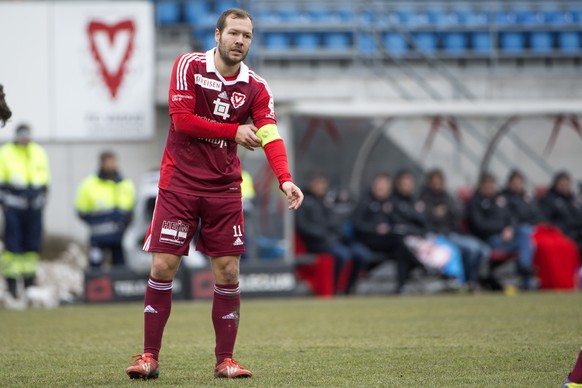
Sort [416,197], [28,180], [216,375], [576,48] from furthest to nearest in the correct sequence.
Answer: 1. [576,48]
2. [416,197]
3. [28,180]
4. [216,375]

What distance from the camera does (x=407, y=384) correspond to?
216 inches

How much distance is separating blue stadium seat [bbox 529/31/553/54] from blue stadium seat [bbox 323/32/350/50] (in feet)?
→ 11.7

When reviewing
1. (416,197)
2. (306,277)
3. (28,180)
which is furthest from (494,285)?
(28,180)

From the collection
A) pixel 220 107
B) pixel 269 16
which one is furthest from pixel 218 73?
pixel 269 16

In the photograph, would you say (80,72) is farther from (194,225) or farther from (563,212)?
(194,225)

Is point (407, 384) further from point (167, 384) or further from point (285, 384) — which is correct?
point (167, 384)

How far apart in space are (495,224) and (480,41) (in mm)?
7033

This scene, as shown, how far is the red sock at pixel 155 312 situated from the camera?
600 centimetres

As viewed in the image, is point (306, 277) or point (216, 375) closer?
point (216, 375)

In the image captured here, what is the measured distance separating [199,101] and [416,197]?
10.5 meters

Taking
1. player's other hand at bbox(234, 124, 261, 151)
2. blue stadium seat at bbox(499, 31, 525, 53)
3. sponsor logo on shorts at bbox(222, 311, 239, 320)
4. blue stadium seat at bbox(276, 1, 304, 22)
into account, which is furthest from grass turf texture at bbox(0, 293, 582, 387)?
blue stadium seat at bbox(276, 1, 304, 22)

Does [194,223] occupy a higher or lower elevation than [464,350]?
higher

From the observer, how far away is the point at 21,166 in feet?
45.1

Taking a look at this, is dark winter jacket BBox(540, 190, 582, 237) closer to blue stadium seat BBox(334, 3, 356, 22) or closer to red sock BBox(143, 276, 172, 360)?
blue stadium seat BBox(334, 3, 356, 22)
